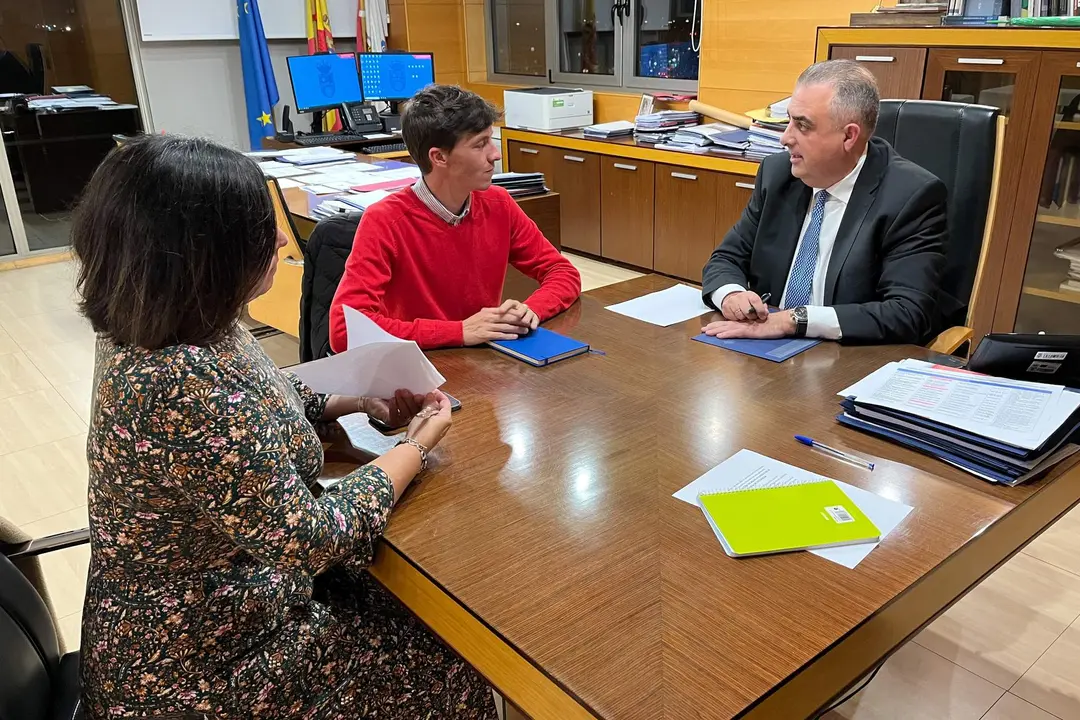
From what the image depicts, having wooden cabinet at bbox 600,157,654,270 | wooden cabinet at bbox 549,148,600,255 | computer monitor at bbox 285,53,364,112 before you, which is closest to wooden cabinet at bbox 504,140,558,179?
wooden cabinet at bbox 549,148,600,255

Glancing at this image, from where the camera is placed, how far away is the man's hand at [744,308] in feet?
5.87

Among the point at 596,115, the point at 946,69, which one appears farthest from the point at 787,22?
the point at 596,115

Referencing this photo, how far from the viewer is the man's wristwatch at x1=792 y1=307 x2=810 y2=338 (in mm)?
1735

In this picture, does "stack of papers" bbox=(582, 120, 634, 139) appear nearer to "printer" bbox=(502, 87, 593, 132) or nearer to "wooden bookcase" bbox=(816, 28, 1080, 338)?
"printer" bbox=(502, 87, 593, 132)

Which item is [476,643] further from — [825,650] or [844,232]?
[844,232]

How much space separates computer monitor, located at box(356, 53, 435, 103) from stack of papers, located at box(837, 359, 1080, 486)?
13.4ft

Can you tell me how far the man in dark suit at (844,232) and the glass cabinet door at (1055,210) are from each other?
1414 mm

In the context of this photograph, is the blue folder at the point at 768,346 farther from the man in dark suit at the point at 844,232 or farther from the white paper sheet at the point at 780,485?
the white paper sheet at the point at 780,485

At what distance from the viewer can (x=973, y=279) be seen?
2006mm

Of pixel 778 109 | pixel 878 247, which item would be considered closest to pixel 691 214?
pixel 778 109

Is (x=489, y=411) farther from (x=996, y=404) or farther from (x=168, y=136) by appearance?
(x=996, y=404)

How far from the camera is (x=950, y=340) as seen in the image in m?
1.89

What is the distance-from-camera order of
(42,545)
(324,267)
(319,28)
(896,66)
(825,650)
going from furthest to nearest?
1. (319,28)
2. (896,66)
3. (324,267)
4. (42,545)
5. (825,650)

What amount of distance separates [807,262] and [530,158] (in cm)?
343
